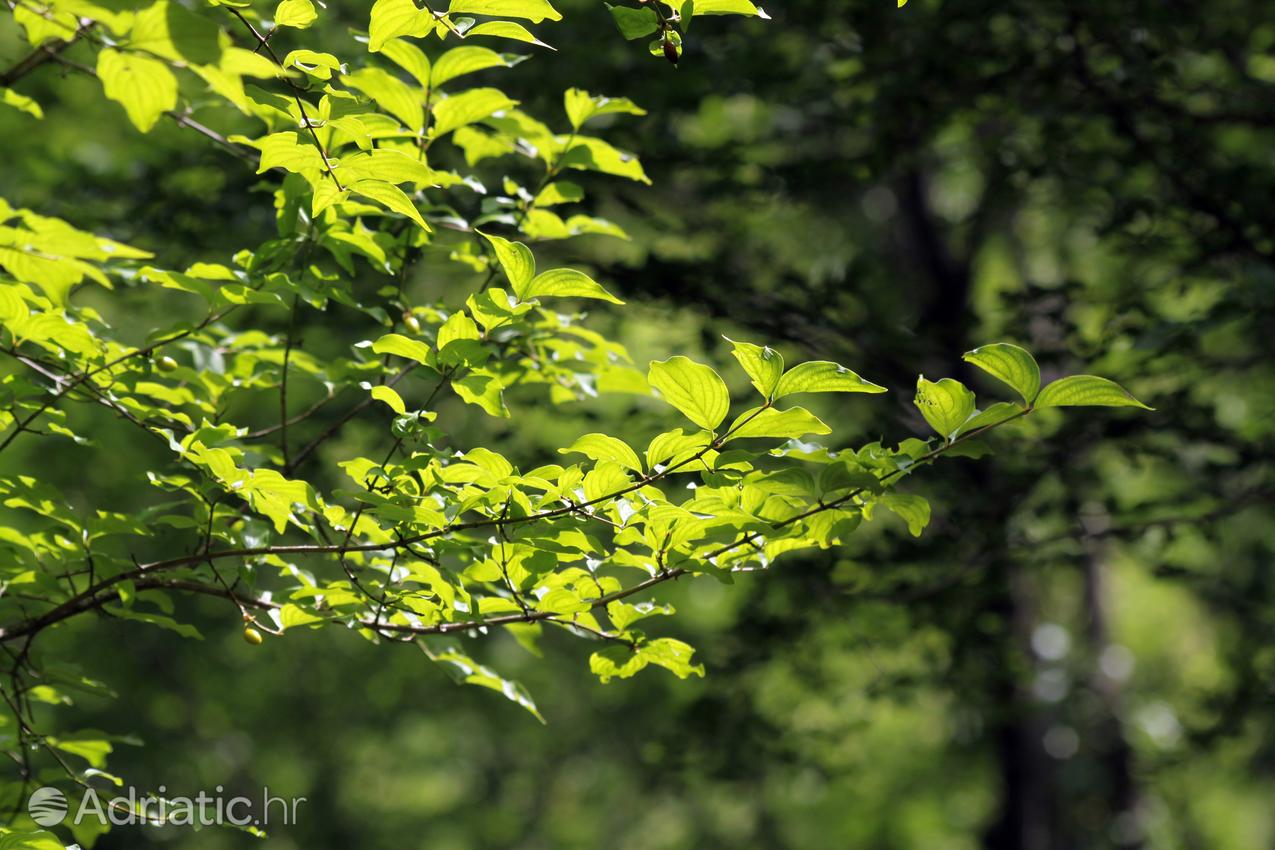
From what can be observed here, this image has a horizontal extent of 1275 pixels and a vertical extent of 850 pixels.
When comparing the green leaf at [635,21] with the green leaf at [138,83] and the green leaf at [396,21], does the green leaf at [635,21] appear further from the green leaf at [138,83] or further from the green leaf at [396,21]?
the green leaf at [138,83]

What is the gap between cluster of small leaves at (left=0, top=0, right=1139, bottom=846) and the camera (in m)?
1.57

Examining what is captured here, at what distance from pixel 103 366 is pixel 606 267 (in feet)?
7.33

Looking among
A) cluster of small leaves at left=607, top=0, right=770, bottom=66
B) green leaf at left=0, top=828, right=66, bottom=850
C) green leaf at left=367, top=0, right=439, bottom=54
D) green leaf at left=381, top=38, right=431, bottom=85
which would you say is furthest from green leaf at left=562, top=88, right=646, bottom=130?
green leaf at left=0, top=828, right=66, bottom=850

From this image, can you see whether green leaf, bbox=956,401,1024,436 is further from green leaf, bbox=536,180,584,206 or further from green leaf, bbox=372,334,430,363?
green leaf, bbox=536,180,584,206

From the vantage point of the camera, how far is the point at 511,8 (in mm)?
1628

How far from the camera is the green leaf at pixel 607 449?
65.6 inches

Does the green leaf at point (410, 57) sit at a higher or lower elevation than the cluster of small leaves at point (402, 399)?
higher

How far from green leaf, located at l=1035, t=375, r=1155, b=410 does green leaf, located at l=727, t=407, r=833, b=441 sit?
0.97 feet

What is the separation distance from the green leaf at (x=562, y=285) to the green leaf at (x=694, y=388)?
0.18 metres

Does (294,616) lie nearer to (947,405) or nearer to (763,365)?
(763,365)

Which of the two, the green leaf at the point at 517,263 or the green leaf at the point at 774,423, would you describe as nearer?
the green leaf at the point at 774,423

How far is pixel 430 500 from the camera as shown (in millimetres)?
1895

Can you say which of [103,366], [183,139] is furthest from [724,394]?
[183,139]

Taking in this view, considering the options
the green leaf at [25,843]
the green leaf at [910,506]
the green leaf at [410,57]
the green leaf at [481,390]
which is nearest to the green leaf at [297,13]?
the green leaf at [410,57]
